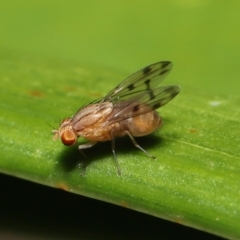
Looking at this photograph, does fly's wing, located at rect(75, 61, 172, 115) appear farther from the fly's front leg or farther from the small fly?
the fly's front leg

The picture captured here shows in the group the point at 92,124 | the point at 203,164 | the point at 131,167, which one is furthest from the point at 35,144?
the point at 203,164

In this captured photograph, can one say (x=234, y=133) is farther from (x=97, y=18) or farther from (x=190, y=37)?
(x=97, y=18)

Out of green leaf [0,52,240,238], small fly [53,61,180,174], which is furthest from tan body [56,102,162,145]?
green leaf [0,52,240,238]

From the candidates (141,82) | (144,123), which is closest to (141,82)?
(141,82)

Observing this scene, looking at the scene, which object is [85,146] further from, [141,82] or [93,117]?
[141,82]

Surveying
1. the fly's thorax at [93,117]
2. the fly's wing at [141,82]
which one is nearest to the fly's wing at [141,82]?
the fly's wing at [141,82]

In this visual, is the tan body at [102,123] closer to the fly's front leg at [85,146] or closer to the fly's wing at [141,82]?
the fly's front leg at [85,146]

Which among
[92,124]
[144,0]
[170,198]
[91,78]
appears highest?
[144,0]
